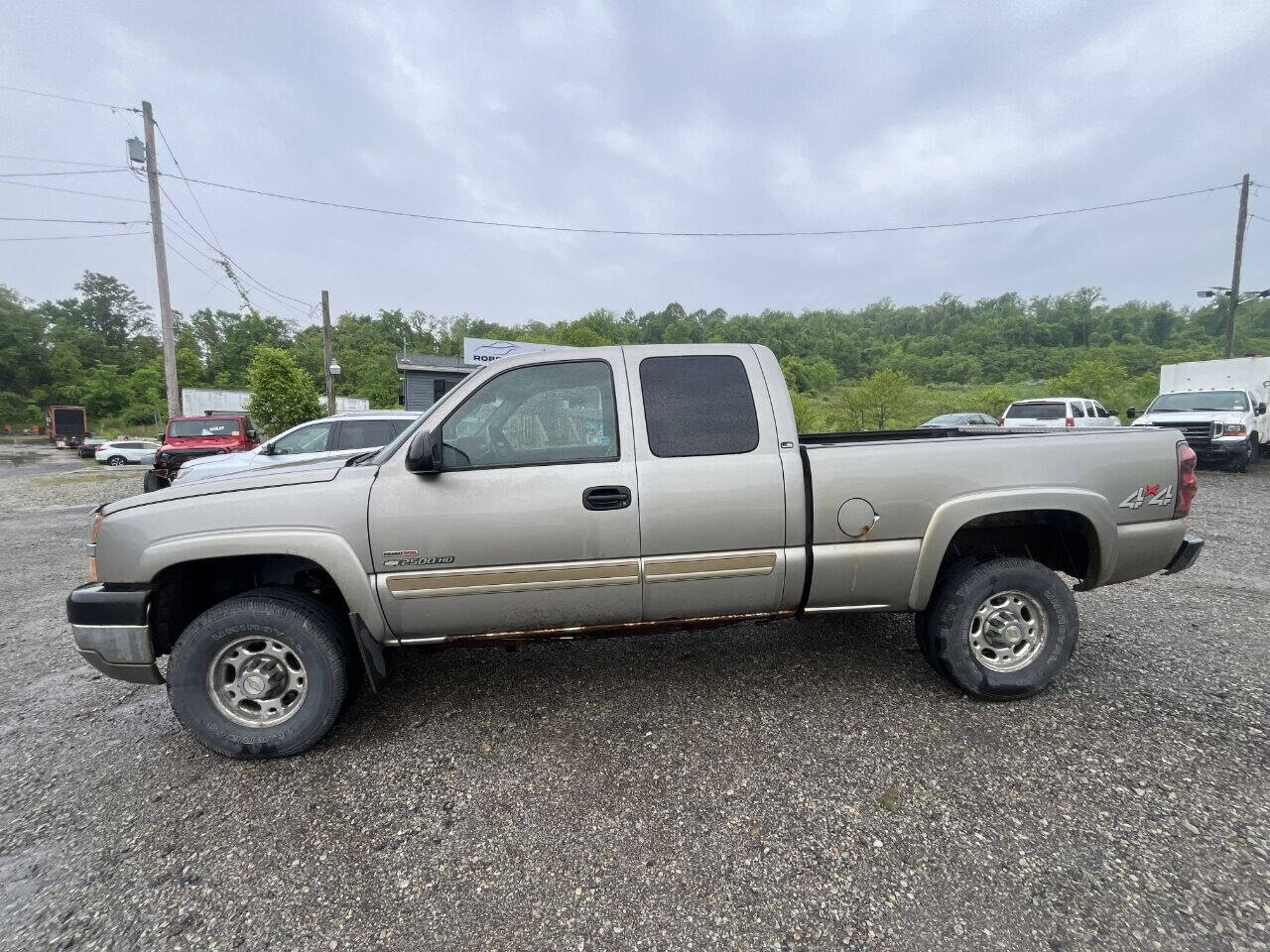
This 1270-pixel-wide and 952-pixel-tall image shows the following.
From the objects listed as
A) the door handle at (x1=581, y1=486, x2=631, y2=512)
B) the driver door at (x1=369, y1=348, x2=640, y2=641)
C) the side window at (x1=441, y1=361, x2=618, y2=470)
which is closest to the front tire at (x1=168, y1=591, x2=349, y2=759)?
the driver door at (x1=369, y1=348, x2=640, y2=641)

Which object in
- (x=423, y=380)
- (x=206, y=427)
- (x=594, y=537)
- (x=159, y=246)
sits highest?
(x=159, y=246)

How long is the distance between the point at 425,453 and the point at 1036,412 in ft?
52.3

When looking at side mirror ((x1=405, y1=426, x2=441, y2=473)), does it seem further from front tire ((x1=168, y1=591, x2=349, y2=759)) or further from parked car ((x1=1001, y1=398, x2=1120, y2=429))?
parked car ((x1=1001, y1=398, x2=1120, y2=429))

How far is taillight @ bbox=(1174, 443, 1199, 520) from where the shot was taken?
9.76 ft

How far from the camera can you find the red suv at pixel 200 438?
13141 mm

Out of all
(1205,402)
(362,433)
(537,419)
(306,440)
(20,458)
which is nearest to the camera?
(537,419)

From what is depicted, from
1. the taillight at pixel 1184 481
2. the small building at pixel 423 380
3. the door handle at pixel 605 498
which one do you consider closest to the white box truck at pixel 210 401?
the small building at pixel 423 380

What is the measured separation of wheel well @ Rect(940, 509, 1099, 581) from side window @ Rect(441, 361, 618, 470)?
1992 millimetres

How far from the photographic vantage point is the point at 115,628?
254 centimetres

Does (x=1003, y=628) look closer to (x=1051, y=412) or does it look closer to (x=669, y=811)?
(x=669, y=811)

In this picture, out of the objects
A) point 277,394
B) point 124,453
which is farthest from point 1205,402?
point 124,453

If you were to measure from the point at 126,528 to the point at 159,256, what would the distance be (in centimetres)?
1787

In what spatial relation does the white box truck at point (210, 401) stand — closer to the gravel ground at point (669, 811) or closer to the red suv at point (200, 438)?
the red suv at point (200, 438)

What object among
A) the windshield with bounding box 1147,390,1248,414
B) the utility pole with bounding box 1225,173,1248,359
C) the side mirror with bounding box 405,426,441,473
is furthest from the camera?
the utility pole with bounding box 1225,173,1248,359
